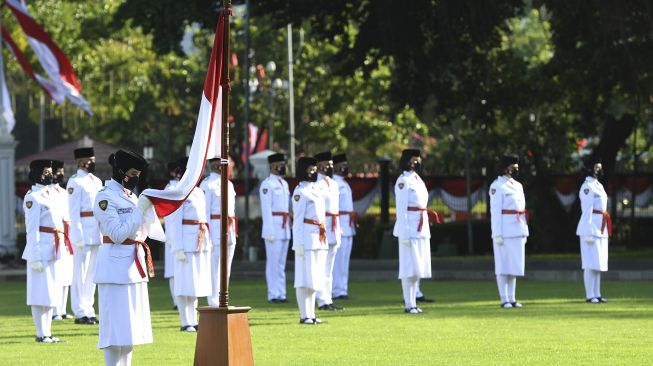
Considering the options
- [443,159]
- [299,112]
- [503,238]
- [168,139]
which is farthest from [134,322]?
[168,139]

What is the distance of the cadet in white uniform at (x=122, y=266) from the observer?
13.4 m

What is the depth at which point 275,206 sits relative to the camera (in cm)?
2495

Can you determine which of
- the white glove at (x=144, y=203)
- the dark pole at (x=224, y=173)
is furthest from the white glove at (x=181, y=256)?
the white glove at (x=144, y=203)

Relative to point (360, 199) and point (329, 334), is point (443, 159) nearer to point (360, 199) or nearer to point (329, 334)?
point (360, 199)

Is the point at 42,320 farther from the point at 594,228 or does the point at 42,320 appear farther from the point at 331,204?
the point at 594,228

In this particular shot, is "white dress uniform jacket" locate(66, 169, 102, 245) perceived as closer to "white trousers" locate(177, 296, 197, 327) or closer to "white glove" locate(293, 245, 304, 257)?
"white trousers" locate(177, 296, 197, 327)

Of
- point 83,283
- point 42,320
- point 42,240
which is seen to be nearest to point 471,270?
point 83,283

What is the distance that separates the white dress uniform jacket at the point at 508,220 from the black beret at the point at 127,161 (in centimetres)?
1039

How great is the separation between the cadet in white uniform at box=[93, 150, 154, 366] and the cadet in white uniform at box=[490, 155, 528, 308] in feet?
33.5

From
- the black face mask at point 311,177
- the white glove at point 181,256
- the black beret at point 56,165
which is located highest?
the black beret at point 56,165

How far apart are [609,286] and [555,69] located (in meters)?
11.9

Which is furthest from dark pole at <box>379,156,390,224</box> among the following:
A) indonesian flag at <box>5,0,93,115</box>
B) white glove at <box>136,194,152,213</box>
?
white glove at <box>136,194,152,213</box>

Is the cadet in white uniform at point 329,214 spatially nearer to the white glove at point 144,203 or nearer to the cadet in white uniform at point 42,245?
the cadet in white uniform at point 42,245

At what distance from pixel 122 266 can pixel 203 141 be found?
1.28 m
